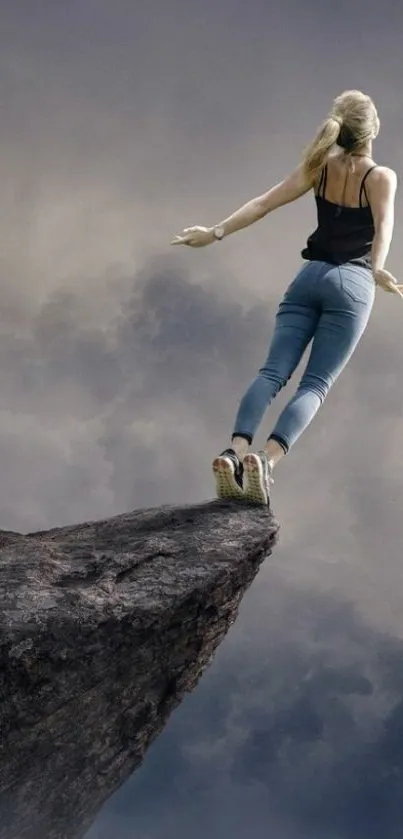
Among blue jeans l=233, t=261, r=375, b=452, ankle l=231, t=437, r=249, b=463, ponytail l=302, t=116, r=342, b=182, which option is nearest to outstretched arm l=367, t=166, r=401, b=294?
blue jeans l=233, t=261, r=375, b=452

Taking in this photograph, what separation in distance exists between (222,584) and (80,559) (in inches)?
53.2

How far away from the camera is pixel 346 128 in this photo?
8.63 m

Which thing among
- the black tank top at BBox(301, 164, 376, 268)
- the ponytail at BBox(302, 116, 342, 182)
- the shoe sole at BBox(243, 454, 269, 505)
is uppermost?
the ponytail at BBox(302, 116, 342, 182)

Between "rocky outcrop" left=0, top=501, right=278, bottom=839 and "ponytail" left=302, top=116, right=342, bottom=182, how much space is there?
3.51 m

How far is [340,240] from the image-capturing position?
880 cm

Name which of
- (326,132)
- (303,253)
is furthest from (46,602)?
(326,132)

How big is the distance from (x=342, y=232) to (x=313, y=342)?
3.80ft

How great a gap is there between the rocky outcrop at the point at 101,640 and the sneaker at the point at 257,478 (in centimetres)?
14

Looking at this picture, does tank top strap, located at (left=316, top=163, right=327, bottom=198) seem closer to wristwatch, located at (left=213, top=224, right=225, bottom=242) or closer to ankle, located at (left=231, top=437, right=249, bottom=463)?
wristwatch, located at (left=213, top=224, right=225, bottom=242)

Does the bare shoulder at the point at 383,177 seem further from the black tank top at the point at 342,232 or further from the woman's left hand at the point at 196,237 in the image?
the woman's left hand at the point at 196,237

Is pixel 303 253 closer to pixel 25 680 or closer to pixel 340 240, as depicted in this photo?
pixel 340 240

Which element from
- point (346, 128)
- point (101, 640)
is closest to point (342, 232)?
point (346, 128)

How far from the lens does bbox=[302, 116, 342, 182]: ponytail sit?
856 cm

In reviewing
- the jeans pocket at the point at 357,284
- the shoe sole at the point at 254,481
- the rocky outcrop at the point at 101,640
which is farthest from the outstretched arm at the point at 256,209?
the rocky outcrop at the point at 101,640
